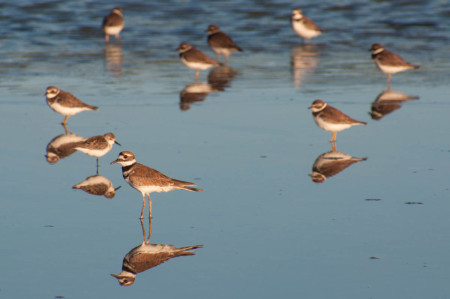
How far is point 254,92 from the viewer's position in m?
18.1

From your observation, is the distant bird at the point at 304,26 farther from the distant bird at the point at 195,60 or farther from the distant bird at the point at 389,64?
the distant bird at the point at 389,64

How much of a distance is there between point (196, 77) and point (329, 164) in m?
9.05

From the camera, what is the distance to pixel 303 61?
909 inches

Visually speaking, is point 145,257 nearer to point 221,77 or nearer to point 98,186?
point 98,186

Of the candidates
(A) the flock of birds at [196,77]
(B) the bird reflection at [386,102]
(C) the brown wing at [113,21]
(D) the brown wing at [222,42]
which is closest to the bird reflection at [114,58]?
(C) the brown wing at [113,21]

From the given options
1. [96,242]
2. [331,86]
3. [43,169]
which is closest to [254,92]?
[331,86]

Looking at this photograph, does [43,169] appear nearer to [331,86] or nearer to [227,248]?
[227,248]

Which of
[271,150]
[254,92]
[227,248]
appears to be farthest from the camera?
[254,92]

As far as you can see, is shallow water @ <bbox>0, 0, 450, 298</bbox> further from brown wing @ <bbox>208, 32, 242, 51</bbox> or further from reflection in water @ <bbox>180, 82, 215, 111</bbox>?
brown wing @ <bbox>208, 32, 242, 51</bbox>

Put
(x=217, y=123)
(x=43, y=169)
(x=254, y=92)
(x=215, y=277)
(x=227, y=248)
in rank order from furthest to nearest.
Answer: (x=254, y=92) < (x=217, y=123) < (x=43, y=169) < (x=227, y=248) < (x=215, y=277)

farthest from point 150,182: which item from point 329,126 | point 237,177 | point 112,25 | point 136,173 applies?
point 112,25

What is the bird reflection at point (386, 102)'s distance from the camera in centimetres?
1578

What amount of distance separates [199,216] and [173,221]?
→ 0.35 metres

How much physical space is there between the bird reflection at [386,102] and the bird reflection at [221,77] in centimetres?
389
